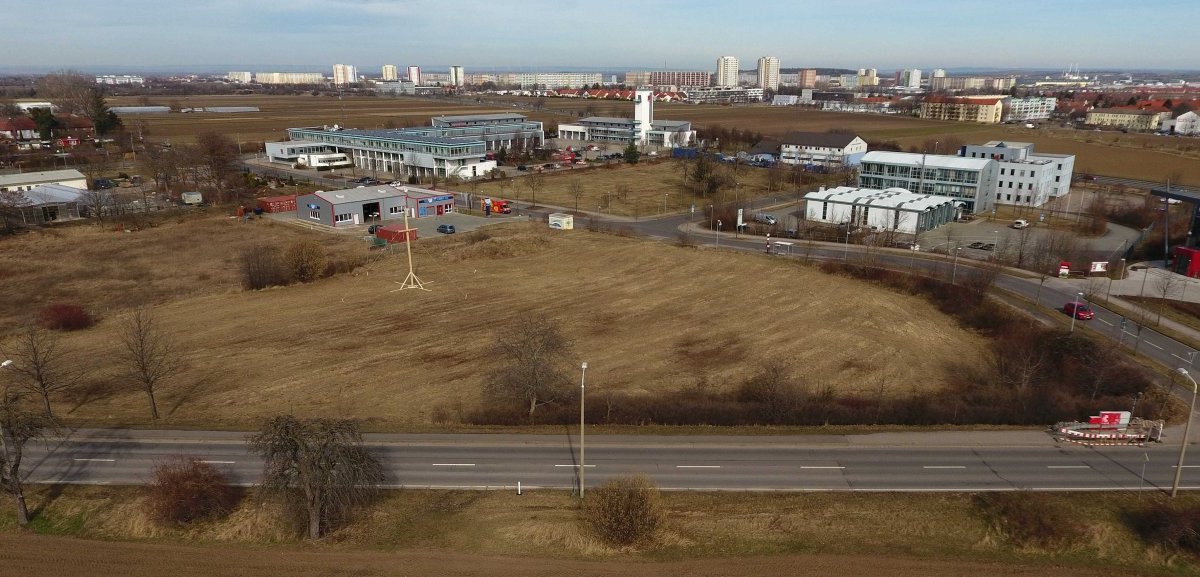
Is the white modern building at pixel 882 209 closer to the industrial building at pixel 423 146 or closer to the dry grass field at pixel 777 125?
the industrial building at pixel 423 146

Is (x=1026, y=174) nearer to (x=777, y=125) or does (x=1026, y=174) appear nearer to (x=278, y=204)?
(x=278, y=204)

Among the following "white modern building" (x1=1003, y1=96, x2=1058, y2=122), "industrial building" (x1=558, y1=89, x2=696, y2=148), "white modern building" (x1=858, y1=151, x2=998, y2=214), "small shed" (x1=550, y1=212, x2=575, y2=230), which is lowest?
"small shed" (x1=550, y1=212, x2=575, y2=230)

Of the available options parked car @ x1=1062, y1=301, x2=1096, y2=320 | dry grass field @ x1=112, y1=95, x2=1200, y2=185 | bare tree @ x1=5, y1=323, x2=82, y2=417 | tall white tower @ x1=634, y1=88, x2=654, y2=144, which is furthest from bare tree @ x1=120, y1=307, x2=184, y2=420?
dry grass field @ x1=112, y1=95, x2=1200, y2=185

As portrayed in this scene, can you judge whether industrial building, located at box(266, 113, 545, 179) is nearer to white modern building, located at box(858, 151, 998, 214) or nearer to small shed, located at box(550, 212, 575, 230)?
small shed, located at box(550, 212, 575, 230)

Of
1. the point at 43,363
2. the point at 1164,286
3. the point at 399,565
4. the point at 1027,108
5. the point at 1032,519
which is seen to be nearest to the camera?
the point at 399,565

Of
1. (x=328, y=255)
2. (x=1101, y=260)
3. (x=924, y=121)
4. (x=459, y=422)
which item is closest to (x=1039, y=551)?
(x=459, y=422)

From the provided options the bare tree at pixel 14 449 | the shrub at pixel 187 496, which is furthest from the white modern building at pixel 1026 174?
the bare tree at pixel 14 449

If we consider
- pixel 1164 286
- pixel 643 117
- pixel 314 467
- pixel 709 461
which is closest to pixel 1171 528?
pixel 709 461
